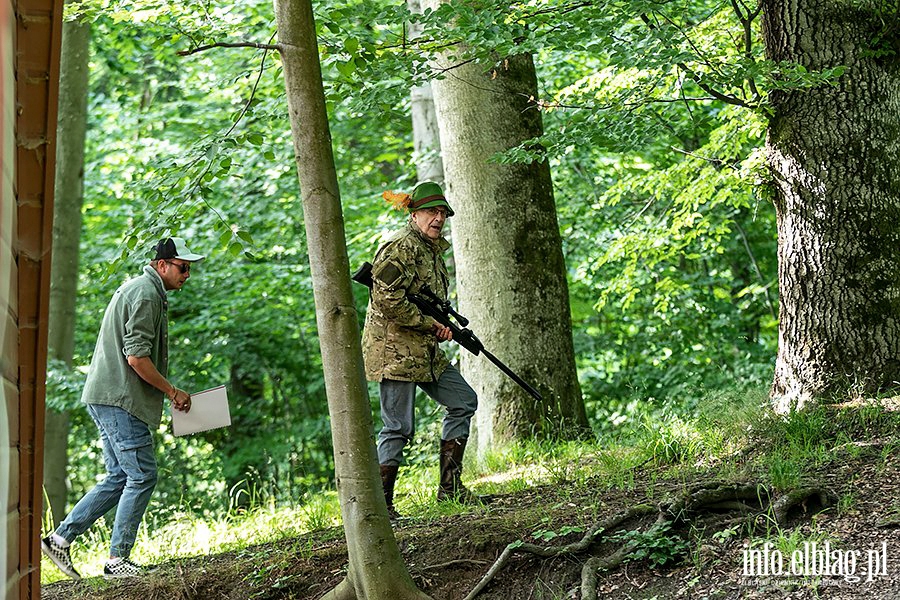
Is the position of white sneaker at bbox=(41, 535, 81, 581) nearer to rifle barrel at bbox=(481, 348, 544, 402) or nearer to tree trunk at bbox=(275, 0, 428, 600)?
tree trunk at bbox=(275, 0, 428, 600)

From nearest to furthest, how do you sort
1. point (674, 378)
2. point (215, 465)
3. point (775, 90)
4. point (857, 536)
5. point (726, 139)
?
point (857, 536) < point (775, 90) < point (726, 139) < point (674, 378) < point (215, 465)

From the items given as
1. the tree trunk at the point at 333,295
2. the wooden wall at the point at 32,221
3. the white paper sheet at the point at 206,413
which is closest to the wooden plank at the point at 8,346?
the wooden wall at the point at 32,221

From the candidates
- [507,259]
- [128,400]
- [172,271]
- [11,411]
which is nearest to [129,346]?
[128,400]

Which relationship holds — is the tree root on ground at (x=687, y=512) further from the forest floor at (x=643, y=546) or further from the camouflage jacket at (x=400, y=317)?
the camouflage jacket at (x=400, y=317)

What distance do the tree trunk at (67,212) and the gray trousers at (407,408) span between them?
7.11 metres

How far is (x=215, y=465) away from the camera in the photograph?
16297 millimetres

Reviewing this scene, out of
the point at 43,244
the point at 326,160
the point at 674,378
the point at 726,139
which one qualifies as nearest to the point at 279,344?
the point at 674,378

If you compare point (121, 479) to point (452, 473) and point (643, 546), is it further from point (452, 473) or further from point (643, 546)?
point (643, 546)

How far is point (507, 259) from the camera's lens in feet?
25.0

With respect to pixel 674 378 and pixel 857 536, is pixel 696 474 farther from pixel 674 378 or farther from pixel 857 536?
pixel 674 378

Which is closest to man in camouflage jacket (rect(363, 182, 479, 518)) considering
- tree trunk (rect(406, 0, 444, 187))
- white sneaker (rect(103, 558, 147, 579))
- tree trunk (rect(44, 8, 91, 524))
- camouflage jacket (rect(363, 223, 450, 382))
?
camouflage jacket (rect(363, 223, 450, 382))

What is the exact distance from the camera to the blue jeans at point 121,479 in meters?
5.77

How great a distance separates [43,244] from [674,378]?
11.6 m

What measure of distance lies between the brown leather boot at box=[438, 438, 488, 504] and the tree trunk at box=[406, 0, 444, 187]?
5.89 meters
